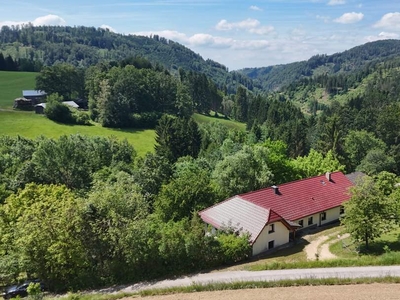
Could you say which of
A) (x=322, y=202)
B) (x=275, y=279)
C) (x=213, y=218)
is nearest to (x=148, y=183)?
(x=213, y=218)

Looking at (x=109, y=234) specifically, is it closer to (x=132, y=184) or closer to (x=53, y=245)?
(x=53, y=245)

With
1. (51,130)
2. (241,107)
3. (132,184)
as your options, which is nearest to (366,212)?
(132,184)

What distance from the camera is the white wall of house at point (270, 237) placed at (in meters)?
35.2

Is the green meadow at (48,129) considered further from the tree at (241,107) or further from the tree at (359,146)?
the tree at (241,107)

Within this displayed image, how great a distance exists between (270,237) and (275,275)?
26.0ft

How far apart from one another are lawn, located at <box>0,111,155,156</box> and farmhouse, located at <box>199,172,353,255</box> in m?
42.7

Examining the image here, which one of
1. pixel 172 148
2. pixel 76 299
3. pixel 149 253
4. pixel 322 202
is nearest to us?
pixel 76 299

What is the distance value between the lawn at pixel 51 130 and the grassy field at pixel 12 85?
56.9ft

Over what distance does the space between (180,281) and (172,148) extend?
48.0m

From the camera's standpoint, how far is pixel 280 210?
40250 mm

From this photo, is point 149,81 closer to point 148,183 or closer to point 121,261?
point 148,183

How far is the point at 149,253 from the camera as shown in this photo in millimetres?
29578

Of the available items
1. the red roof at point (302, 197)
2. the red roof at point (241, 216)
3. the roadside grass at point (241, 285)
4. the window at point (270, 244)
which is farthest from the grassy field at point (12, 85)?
the roadside grass at point (241, 285)

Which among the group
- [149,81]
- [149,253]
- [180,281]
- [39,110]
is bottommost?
[180,281]
